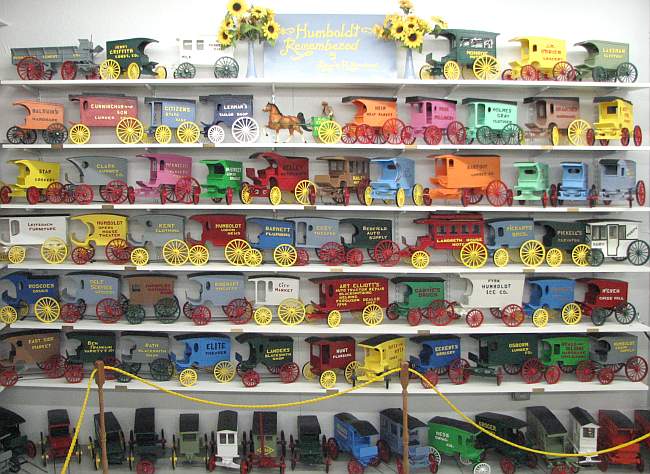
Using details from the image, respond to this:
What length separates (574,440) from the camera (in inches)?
245

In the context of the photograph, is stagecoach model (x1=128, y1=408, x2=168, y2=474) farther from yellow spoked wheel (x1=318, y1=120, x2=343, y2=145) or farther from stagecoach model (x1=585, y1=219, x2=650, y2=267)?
stagecoach model (x1=585, y1=219, x2=650, y2=267)

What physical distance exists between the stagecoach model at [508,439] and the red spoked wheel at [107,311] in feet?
11.3

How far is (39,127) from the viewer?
606 cm

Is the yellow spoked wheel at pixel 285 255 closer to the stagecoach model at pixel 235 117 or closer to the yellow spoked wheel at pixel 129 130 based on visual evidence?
the stagecoach model at pixel 235 117

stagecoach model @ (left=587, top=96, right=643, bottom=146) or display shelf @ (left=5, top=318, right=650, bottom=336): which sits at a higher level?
stagecoach model @ (left=587, top=96, right=643, bottom=146)

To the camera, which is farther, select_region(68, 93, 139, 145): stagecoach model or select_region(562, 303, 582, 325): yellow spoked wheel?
select_region(562, 303, 582, 325): yellow spoked wheel

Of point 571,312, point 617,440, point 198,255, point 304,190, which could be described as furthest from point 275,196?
point 617,440

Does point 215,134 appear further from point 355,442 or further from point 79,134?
point 355,442

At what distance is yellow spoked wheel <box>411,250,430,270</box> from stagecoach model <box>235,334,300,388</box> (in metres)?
1.34

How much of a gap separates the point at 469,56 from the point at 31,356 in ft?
15.6

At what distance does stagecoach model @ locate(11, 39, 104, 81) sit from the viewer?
6.03 metres

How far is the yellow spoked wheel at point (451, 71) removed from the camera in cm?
596

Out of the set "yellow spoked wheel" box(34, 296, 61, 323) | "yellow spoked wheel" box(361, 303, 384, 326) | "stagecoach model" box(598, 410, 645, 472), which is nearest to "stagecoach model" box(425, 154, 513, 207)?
"yellow spoked wheel" box(361, 303, 384, 326)

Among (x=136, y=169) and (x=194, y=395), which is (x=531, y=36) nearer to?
(x=136, y=169)
